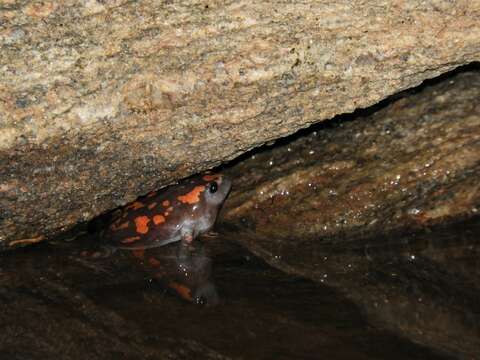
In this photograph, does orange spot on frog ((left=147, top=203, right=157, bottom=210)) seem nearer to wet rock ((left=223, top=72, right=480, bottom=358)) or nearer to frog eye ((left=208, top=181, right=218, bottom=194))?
frog eye ((left=208, top=181, right=218, bottom=194))

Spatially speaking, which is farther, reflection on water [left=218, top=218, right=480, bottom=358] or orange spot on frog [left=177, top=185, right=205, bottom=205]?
orange spot on frog [left=177, top=185, right=205, bottom=205]

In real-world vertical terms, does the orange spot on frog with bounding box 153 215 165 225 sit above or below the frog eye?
below

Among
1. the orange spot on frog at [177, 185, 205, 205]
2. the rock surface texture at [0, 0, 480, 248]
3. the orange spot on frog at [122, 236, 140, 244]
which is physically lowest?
the orange spot on frog at [122, 236, 140, 244]

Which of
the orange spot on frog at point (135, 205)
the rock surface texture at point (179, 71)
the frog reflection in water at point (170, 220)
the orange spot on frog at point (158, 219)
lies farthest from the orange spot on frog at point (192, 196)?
the rock surface texture at point (179, 71)

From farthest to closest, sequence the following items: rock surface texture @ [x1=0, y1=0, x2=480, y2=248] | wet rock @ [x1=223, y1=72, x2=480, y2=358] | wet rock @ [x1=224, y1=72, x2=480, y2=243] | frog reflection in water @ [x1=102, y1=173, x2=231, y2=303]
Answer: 1. frog reflection in water @ [x1=102, y1=173, x2=231, y2=303]
2. wet rock @ [x1=224, y1=72, x2=480, y2=243]
3. wet rock @ [x1=223, y1=72, x2=480, y2=358]
4. rock surface texture @ [x1=0, y1=0, x2=480, y2=248]

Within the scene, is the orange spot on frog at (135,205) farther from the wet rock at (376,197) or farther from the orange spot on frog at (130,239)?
the wet rock at (376,197)

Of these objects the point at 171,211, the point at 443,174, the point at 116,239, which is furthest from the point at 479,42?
the point at 116,239

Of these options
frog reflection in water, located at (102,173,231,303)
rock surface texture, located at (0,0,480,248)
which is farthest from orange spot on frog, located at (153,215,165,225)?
rock surface texture, located at (0,0,480,248)

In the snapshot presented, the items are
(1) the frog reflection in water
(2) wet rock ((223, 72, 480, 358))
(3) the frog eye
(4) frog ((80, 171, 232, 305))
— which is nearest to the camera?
(2) wet rock ((223, 72, 480, 358))
